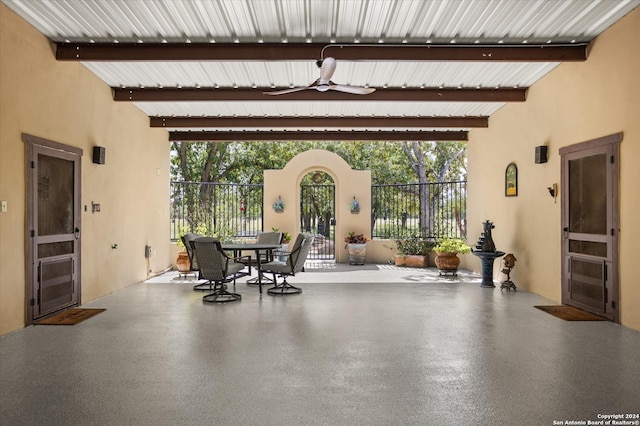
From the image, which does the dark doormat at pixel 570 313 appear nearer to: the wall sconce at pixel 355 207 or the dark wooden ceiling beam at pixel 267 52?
the dark wooden ceiling beam at pixel 267 52

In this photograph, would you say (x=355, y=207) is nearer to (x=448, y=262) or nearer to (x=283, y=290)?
(x=448, y=262)

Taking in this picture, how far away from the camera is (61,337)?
4.55 meters

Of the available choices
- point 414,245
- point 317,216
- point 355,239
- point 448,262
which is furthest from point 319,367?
point 317,216

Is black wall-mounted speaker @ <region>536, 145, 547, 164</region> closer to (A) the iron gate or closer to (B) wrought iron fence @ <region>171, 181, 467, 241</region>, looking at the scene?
(B) wrought iron fence @ <region>171, 181, 467, 241</region>

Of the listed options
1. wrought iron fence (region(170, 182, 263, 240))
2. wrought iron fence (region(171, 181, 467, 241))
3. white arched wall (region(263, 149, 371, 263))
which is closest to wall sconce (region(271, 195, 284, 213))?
white arched wall (region(263, 149, 371, 263))

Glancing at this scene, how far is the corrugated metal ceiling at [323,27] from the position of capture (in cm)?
451

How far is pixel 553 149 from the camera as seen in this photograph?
21.2ft

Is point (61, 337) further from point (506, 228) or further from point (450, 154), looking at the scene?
point (450, 154)

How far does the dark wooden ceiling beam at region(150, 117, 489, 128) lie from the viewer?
894cm

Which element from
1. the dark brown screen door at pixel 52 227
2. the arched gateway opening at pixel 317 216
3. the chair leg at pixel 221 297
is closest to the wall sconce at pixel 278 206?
the arched gateway opening at pixel 317 216

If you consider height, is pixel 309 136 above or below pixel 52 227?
above

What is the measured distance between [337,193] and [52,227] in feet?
24.2

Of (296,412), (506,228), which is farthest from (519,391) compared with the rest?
(506,228)

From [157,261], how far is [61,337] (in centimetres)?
497
